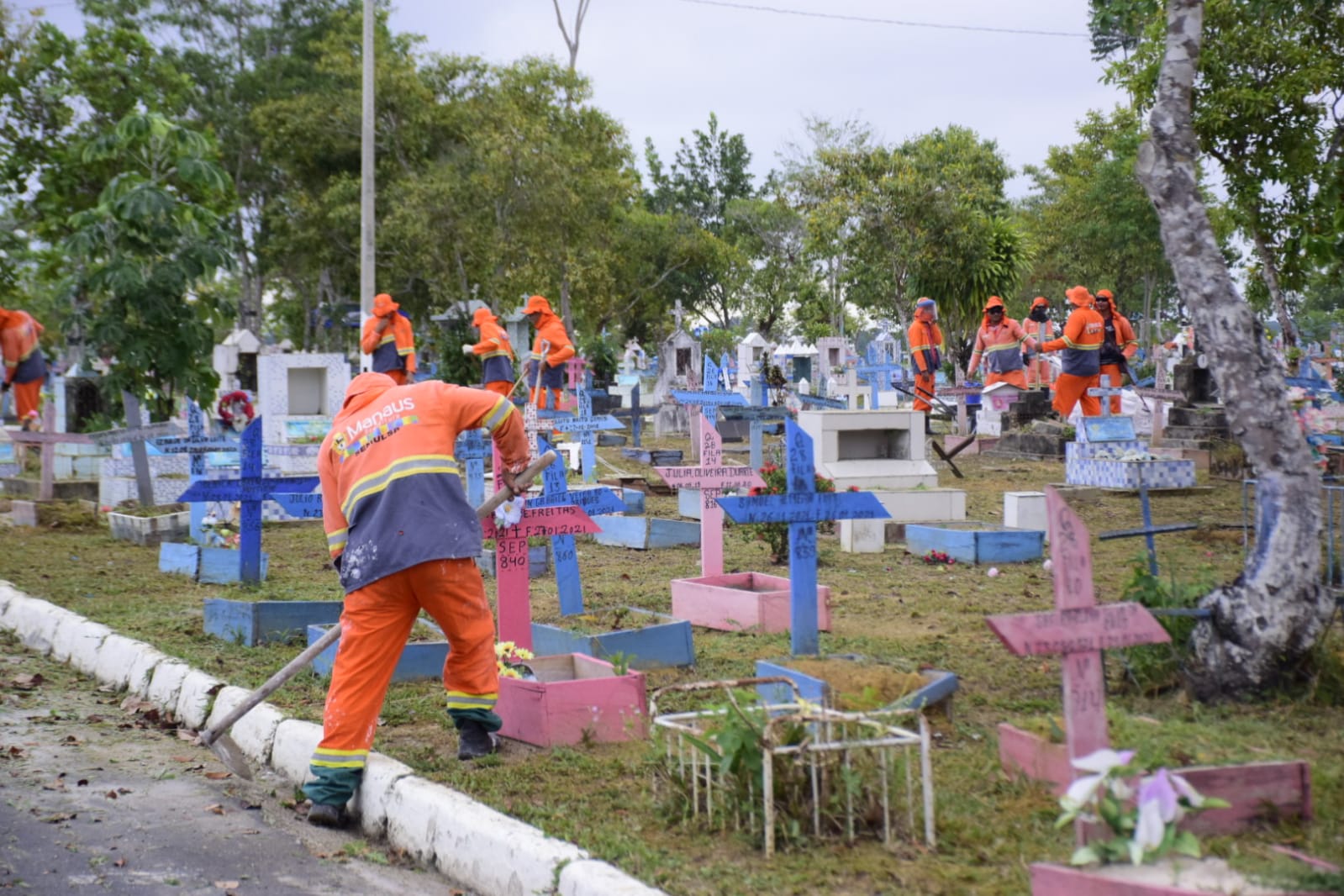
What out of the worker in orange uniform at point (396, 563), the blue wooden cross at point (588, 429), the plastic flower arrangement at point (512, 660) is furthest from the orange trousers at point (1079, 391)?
the worker in orange uniform at point (396, 563)

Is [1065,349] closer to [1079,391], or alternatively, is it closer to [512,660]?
[1079,391]

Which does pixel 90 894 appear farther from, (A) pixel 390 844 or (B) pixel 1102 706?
(B) pixel 1102 706

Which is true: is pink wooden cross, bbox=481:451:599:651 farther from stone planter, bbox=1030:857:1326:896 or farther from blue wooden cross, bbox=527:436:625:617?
stone planter, bbox=1030:857:1326:896

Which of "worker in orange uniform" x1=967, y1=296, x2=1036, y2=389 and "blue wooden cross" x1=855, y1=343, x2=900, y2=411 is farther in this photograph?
"blue wooden cross" x1=855, y1=343, x2=900, y2=411

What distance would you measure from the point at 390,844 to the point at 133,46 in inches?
1070

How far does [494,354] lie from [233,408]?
13.8 feet

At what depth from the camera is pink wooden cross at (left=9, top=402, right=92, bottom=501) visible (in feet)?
45.4

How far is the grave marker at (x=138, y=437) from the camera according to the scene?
13656mm

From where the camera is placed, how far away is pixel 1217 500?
545 inches

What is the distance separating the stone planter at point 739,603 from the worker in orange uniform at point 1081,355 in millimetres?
9465

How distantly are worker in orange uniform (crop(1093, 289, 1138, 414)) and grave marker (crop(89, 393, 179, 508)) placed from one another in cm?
1135

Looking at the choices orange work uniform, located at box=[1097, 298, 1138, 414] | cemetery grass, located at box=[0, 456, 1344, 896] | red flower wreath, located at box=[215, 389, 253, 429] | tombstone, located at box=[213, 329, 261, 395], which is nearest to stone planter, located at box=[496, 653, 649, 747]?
cemetery grass, located at box=[0, 456, 1344, 896]

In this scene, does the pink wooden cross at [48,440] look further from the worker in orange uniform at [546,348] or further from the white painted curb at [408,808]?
the white painted curb at [408,808]

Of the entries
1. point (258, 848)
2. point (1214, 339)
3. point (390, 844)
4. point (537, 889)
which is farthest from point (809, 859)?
point (1214, 339)
